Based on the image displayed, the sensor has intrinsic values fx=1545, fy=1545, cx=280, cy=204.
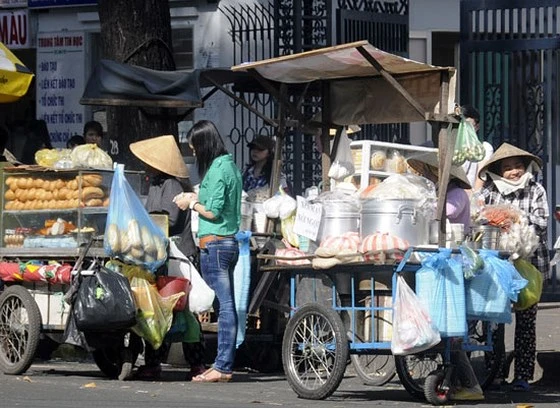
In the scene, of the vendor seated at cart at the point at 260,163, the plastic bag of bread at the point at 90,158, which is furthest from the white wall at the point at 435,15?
the plastic bag of bread at the point at 90,158

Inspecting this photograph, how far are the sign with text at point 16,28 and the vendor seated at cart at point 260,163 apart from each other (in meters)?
7.78

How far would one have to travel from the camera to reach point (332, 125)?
1221cm

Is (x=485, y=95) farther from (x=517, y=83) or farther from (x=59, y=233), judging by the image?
(x=59, y=233)

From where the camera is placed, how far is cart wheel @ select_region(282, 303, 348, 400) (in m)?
10.2

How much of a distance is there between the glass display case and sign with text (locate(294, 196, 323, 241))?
1.66m

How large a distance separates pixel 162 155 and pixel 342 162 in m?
1.39

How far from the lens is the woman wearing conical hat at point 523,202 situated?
1137 cm

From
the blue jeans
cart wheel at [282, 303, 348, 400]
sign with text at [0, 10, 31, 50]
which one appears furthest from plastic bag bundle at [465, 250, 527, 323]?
sign with text at [0, 10, 31, 50]

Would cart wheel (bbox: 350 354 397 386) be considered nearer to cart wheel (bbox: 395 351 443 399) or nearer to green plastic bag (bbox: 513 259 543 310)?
cart wheel (bbox: 395 351 443 399)

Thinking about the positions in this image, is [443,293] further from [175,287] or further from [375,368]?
[175,287]

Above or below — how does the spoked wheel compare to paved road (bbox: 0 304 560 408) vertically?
above

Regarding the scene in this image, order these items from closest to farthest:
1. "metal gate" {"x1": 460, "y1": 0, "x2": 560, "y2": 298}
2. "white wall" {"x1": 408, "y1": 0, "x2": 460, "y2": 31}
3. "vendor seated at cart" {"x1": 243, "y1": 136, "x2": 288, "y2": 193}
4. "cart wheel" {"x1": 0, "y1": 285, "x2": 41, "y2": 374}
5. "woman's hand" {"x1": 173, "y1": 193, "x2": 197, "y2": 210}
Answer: "woman's hand" {"x1": 173, "y1": 193, "x2": 197, "y2": 210} < "cart wheel" {"x1": 0, "y1": 285, "x2": 41, "y2": 374} < "vendor seated at cart" {"x1": 243, "y1": 136, "x2": 288, "y2": 193} < "metal gate" {"x1": 460, "y1": 0, "x2": 560, "y2": 298} < "white wall" {"x1": 408, "y1": 0, "x2": 460, "y2": 31}

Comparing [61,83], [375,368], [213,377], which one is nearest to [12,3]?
[61,83]

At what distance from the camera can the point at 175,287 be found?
1150 cm
